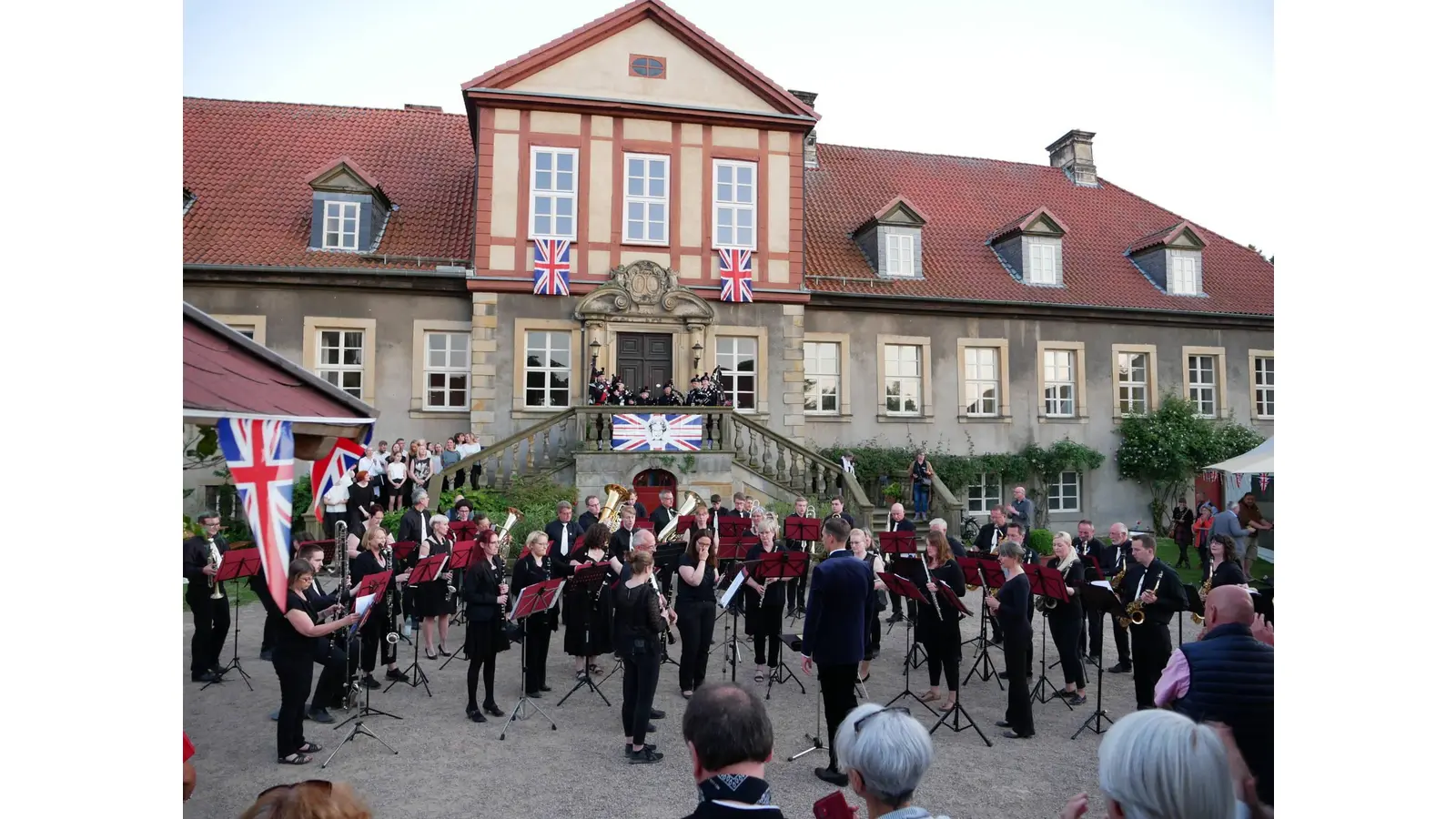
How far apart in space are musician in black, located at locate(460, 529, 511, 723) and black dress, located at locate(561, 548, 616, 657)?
3.05 feet

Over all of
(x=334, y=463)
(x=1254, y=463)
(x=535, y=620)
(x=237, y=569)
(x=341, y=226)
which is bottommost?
(x=535, y=620)

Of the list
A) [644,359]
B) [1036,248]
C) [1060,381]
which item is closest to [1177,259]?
[1036,248]

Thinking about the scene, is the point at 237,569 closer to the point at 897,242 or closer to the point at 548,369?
the point at 548,369

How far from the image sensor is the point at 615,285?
2083cm

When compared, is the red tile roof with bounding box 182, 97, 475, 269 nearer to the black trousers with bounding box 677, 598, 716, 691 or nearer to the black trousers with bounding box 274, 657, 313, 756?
the black trousers with bounding box 677, 598, 716, 691

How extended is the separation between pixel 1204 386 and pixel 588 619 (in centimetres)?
2324

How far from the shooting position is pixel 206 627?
9.82 metres

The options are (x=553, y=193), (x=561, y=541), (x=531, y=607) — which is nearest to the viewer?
(x=531, y=607)

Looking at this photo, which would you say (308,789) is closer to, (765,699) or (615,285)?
(765,699)

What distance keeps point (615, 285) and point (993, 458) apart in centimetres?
1137

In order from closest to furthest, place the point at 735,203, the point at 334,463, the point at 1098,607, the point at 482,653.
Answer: the point at 334,463, the point at 1098,607, the point at 482,653, the point at 735,203

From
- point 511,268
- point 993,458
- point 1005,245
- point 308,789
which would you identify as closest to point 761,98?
point 511,268

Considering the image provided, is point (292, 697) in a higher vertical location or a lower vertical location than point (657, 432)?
lower

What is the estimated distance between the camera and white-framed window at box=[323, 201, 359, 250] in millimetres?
21172
